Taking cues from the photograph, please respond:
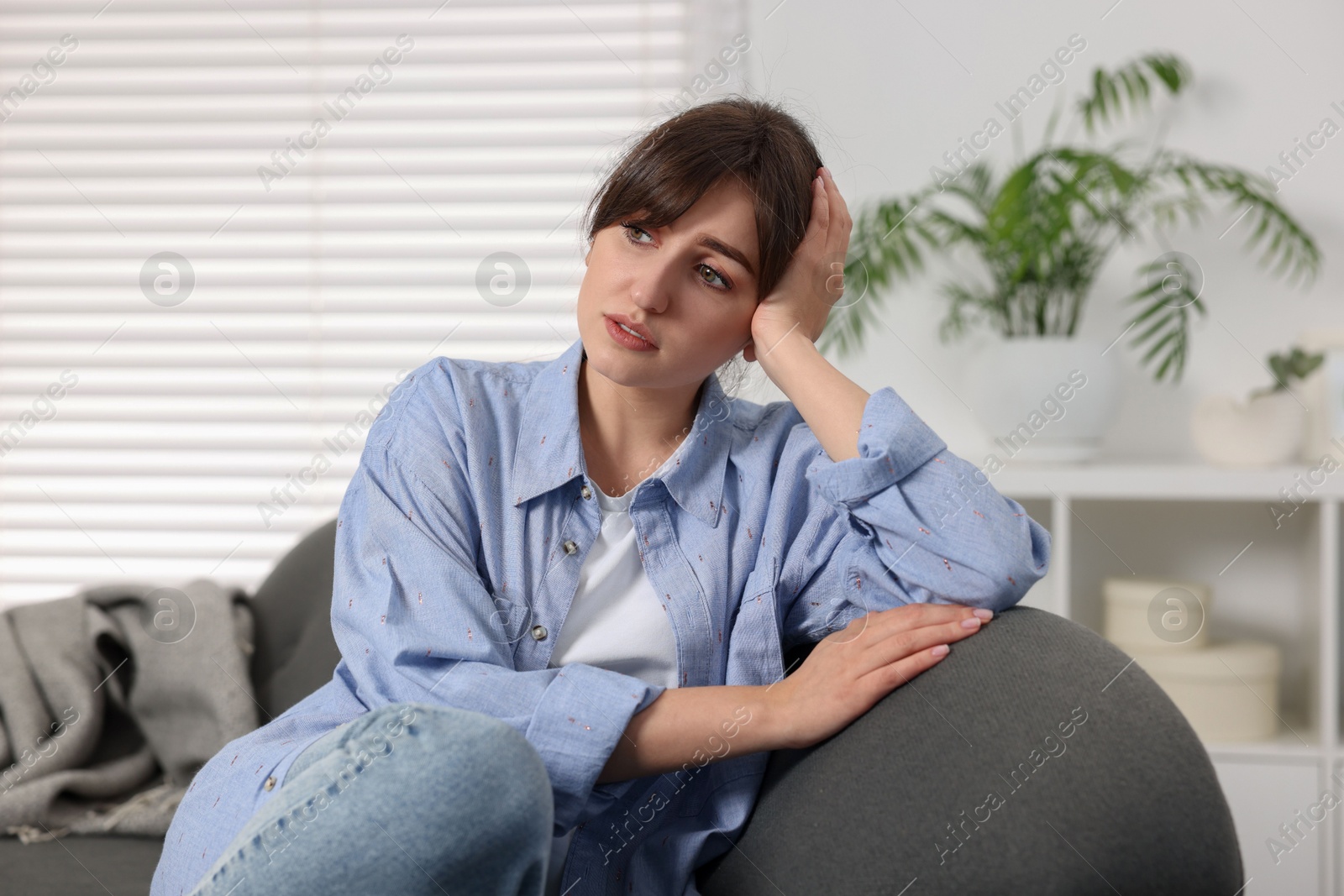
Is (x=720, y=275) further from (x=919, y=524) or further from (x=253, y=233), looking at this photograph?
(x=253, y=233)

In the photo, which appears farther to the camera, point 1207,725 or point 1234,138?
point 1234,138

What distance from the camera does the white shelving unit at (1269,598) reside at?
175cm

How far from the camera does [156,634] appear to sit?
1.39m

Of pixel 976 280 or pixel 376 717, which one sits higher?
pixel 976 280

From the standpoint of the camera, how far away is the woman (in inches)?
35.7

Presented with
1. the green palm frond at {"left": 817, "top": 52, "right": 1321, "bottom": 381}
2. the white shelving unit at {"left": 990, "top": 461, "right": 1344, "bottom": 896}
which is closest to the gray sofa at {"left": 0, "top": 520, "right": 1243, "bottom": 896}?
the white shelving unit at {"left": 990, "top": 461, "right": 1344, "bottom": 896}

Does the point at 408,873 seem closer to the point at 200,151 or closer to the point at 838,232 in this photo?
the point at 838,232

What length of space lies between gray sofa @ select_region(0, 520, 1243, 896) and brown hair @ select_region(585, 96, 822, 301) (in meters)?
0.44

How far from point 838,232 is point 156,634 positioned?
1.03m

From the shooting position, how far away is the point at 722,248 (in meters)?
1.04

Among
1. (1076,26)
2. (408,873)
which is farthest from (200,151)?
(408,873)

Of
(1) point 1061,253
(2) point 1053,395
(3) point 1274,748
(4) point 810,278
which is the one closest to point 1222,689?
(3) point 1274,748

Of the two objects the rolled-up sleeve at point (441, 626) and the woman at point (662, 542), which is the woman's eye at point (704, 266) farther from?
the rolled-up sleeve at point (441, 626)

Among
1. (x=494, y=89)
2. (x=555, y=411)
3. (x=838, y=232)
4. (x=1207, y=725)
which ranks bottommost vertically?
(x=1207, y=725)
